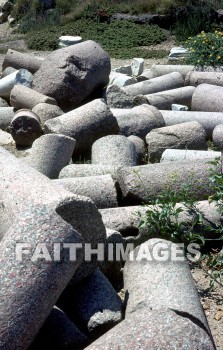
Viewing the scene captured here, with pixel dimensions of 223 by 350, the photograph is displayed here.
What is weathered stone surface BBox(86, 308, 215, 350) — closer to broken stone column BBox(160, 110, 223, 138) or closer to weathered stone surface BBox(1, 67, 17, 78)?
broken stone column BBox(160, 110, 223, 138)

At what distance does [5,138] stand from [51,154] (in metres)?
1.85

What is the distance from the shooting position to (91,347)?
3572 millimetres

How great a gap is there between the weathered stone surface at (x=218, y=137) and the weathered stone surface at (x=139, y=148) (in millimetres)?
929

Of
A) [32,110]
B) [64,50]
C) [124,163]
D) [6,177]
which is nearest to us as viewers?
[6,177]

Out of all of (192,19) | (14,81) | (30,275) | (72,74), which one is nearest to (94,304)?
(30,275)

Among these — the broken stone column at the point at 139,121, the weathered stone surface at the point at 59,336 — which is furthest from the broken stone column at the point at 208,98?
the weathered stone surface at the point at 59,336

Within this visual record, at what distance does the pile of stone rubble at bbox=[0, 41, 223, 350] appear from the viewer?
12.1ft

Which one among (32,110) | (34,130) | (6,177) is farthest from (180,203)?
(32,110)

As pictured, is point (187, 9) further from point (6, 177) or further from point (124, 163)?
point (6, 177)

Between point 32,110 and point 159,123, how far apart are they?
1921 millimetres

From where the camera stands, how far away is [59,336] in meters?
4.09

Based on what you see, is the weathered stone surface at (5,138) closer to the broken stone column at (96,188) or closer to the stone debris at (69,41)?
the broken stone column at (96,188)

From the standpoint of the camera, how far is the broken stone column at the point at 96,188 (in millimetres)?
5945

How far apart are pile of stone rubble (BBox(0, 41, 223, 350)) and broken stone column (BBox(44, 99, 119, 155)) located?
0.01m
